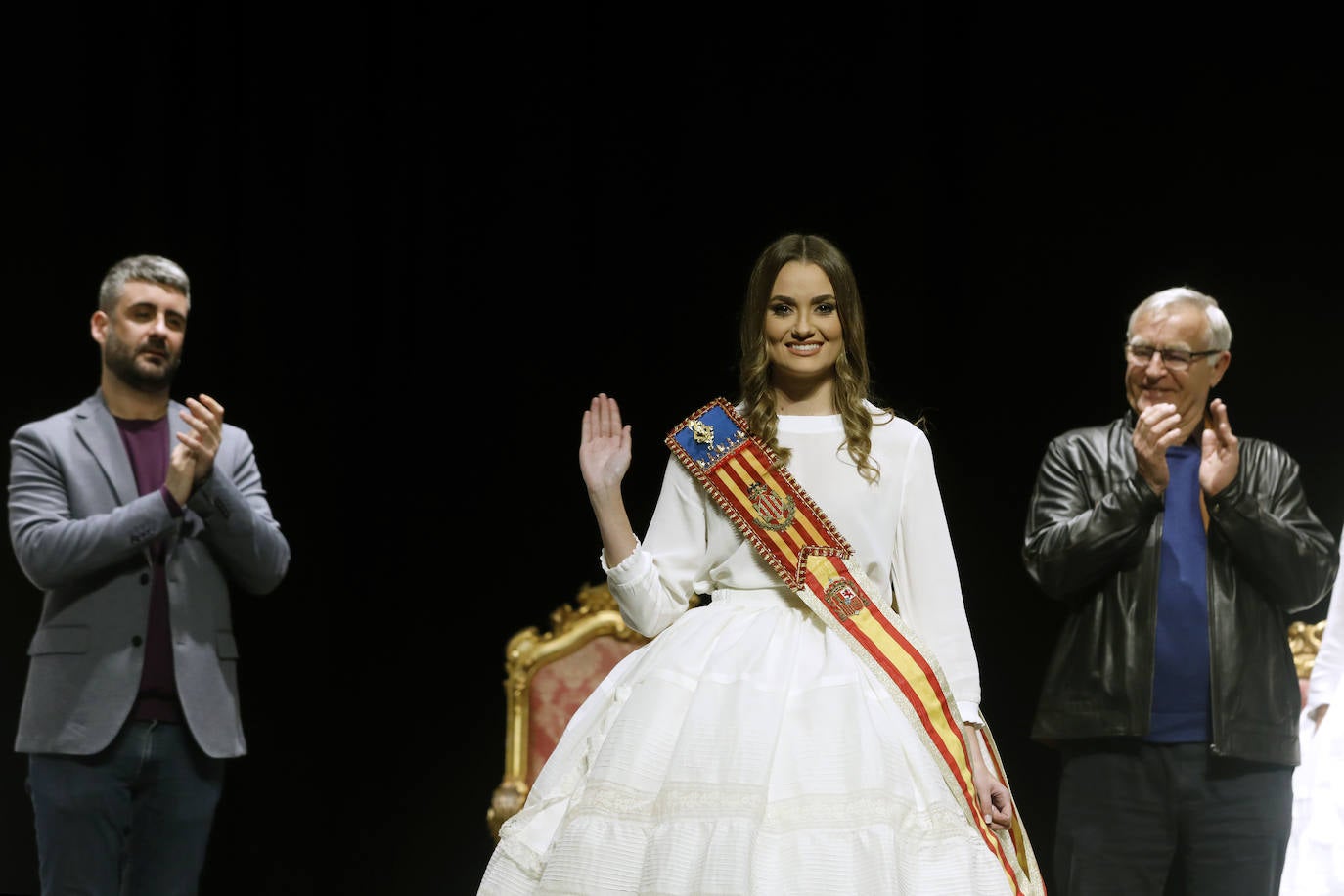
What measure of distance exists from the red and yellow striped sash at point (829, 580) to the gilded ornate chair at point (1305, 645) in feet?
5.05

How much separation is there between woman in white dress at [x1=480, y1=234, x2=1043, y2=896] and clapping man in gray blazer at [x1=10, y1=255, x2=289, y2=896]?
1152mm

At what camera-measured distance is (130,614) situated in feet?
10.9

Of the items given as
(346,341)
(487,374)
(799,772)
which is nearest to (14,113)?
(346,341)

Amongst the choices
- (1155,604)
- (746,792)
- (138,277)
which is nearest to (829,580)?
(746,792)

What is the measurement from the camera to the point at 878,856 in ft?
6.95

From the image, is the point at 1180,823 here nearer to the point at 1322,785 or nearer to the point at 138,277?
the point at 1322,785

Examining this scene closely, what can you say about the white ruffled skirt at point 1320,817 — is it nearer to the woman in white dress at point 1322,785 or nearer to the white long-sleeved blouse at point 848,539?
the woman in white dress at point 1322,785

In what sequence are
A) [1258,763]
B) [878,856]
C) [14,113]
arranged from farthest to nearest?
[14,113], [1258,763], [878,856]

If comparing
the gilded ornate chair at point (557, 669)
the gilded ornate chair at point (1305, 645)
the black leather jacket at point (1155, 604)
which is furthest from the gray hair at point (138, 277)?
the gilded ornate chair at point (1305, 645)

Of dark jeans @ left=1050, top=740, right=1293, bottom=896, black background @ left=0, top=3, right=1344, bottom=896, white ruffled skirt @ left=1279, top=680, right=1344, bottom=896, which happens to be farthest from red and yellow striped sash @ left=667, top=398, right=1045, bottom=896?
black background @ left=0, top=3, right=1344, bottom=896

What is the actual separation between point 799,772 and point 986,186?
2.38 m

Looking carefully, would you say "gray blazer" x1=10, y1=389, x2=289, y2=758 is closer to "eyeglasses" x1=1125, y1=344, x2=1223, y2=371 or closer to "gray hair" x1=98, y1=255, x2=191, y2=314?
"gray hair" x1=98, y1=255, x2=191, y2=314

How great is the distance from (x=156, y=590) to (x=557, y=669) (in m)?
1.05

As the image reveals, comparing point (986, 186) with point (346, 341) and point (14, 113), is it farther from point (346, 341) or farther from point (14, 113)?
point (14, 113)
